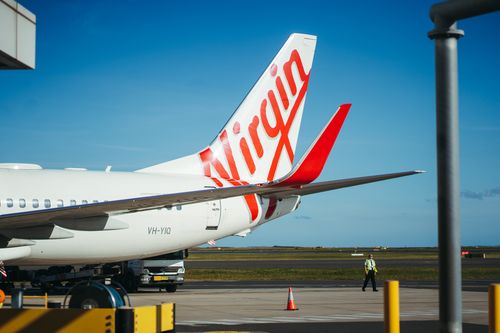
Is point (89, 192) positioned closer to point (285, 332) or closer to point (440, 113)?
point (285, 332)

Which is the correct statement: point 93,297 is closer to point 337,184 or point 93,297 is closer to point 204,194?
point 204,194

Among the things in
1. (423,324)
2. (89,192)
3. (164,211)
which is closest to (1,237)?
(89,192)

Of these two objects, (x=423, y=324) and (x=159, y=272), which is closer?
(x=423, y=324)

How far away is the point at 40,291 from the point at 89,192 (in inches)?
346

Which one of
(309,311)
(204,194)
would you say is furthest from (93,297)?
(309,311)

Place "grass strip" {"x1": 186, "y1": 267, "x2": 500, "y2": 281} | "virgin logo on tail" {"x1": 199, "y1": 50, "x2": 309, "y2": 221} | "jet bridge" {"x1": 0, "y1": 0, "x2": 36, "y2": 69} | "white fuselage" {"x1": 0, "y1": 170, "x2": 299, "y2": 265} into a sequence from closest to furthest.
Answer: "jet bridge" {"x1": 0, "y1": 0, "x2": 36, "y2": 69}
"white fuselage" {"x1": 0, "y1": 170, "x2": 299, "y2": 265}
"virgin logo on tail" {"x1": 199, "y1": 50, "x2": 309, "y2": 221}
"grass strip" {"x1": 186, "y1": 267, "x2": 500, "y2": 281}

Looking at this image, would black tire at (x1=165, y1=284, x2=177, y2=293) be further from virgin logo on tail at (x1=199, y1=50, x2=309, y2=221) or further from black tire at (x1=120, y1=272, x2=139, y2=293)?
virgin logo on tail at (x1=199, y1=50, x2=309, y2=221)

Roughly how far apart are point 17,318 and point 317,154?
12.1 metres

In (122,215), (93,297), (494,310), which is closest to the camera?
(93,297)

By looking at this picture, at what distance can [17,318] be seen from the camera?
9.08 m

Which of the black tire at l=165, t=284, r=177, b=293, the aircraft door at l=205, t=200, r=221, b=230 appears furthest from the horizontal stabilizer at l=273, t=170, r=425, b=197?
the black tire at l=165, t=284, r=177, b=293

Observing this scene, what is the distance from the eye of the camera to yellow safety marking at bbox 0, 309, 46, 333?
9016 mm

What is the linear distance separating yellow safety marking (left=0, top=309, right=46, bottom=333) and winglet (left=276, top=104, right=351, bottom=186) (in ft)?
36.9

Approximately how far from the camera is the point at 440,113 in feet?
23.1
